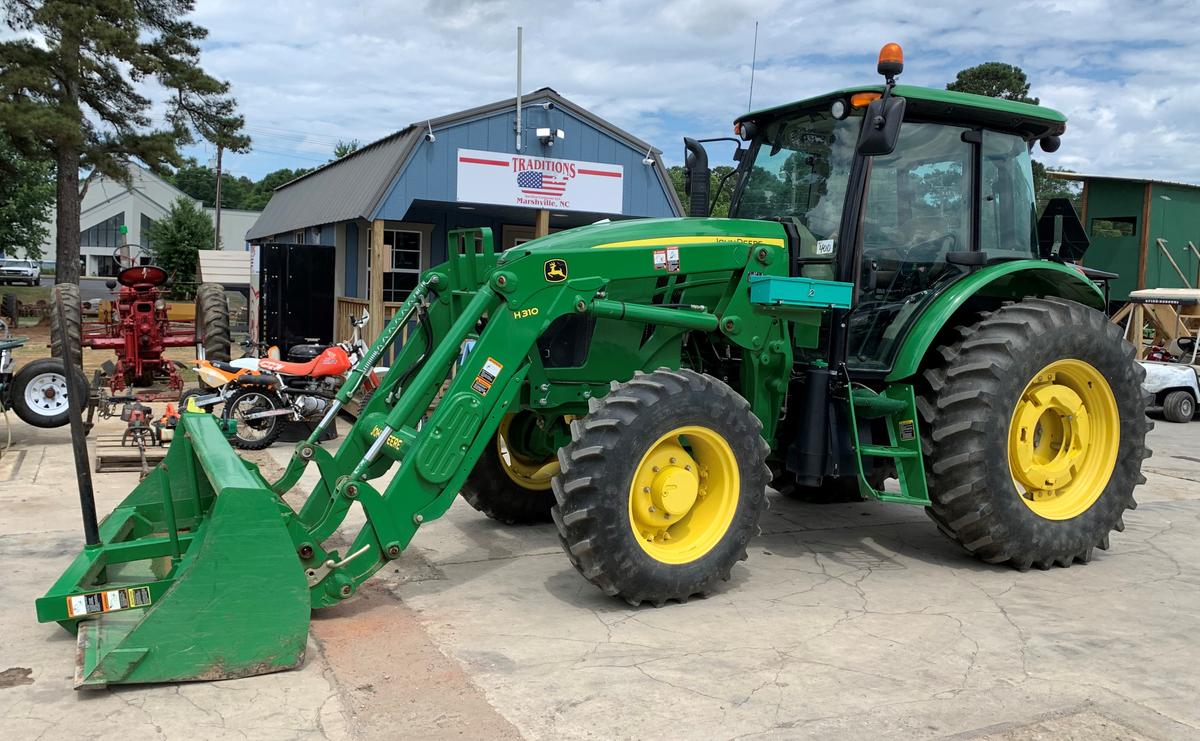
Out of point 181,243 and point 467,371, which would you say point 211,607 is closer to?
point 467,371

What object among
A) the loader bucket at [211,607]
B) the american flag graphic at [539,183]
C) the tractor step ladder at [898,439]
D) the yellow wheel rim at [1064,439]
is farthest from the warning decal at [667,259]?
the american flag graphic at [539,183]

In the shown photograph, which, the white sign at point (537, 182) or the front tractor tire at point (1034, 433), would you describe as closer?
the front tractor tire at point (1034, 433)

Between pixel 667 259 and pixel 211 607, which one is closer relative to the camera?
pixel 211 607

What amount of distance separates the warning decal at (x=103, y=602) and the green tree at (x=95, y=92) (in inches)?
779

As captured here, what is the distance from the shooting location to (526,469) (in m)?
6.52

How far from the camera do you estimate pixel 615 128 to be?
579 inches

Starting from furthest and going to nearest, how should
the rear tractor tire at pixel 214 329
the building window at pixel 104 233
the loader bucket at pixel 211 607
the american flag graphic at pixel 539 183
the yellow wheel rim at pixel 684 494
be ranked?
the building window at pixel 104 233, the american flag graphic at pixel 539 183, the rear tractor tire at pixel 214 329, the yellow wheel rim at pixel 684 494, the loader bucket at pixel 211 607

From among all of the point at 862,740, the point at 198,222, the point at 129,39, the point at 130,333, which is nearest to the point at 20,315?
the point at 129,39

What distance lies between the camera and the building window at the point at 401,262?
16.2 m

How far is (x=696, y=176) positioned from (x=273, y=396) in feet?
16.6

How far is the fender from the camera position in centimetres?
545

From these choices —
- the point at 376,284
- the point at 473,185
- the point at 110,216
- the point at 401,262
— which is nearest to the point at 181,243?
the point at 401,262

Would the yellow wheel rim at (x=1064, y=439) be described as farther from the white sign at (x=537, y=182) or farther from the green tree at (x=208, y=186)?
the green tree at (x=208, y=186)

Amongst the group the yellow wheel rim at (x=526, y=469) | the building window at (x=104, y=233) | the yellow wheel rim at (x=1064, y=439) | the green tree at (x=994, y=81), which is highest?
the green tree at (x=994, y=81)
